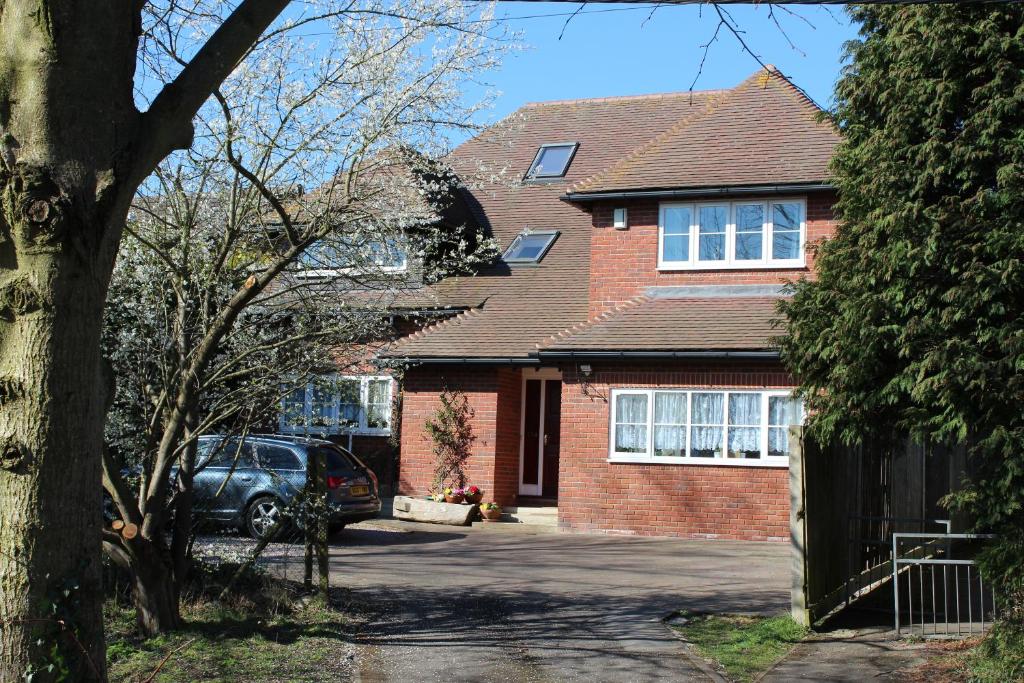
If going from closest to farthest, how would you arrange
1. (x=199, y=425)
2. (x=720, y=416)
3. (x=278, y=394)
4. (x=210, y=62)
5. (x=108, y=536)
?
(x=210, y=62), (x=108, y=536), (x=199, y=425), (x=278, y=394), (x=720, y=416)

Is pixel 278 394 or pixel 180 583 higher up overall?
pixel 278 394

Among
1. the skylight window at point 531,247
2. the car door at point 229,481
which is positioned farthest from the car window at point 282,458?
the skylight window at point 531,247

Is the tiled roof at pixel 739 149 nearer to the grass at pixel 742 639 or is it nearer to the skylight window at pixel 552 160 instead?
the skylight window at pixel 552 160

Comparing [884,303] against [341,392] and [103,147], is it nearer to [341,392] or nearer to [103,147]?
[341,392]

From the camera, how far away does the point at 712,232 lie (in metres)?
18.2

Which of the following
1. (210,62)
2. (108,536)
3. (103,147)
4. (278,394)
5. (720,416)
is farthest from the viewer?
(720,416)

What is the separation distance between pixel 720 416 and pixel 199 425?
34.1 feet

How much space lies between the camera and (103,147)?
183 inches

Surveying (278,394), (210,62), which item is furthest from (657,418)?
(210,62)

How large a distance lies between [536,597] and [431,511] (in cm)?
791

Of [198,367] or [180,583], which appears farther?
[180,583]

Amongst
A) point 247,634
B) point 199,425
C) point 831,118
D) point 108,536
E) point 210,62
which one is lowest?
point 247,634

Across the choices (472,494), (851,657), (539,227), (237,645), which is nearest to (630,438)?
(472,494)

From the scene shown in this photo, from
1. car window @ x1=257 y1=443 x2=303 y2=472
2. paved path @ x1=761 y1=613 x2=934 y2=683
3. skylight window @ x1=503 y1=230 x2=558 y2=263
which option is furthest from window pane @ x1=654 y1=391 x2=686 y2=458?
paved path @ x1=761 y1=613 x2=934 y2=683
